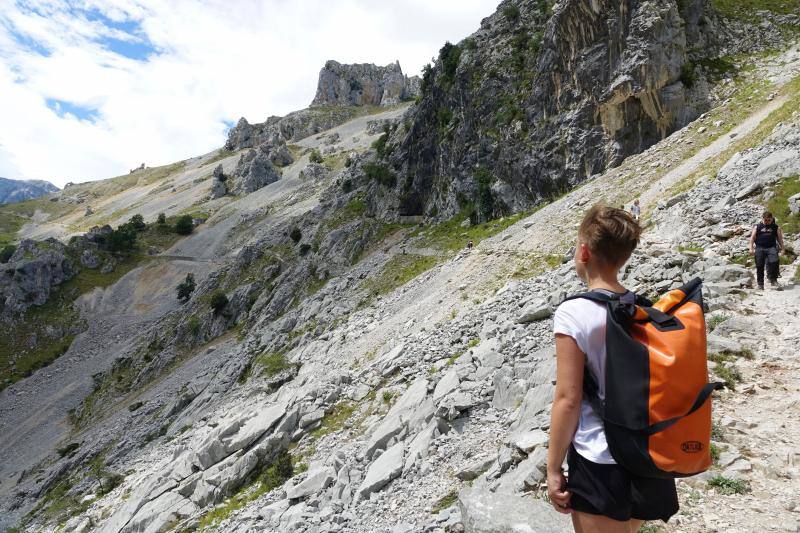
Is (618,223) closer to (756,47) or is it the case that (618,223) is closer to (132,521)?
(132,521)

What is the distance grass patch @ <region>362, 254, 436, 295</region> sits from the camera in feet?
128

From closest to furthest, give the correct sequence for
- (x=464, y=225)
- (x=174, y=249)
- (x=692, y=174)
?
(x=692, y=174) < (x=464, y=225) < (x=174, y=249)

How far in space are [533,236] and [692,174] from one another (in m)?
10.1

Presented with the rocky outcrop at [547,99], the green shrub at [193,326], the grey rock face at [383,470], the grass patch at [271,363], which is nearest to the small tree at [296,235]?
the rocky outcrop at [547,99]

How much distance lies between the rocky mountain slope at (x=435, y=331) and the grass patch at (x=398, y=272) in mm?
289

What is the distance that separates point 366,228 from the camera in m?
59.2

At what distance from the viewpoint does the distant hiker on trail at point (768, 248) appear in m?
12.2

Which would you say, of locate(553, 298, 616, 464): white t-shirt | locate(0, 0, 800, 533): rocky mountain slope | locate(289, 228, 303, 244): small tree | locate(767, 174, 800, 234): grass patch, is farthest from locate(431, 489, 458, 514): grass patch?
locate(289, 228, 303, 244): small tree

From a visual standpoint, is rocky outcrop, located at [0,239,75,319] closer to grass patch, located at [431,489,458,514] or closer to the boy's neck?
grass patch, located at [431,489,458,514]

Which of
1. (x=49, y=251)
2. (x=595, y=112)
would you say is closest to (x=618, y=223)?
(x=595, y=112)

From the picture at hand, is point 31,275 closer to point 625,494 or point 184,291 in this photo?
point 184,291

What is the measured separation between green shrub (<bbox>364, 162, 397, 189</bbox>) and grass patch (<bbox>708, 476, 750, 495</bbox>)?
61.1m

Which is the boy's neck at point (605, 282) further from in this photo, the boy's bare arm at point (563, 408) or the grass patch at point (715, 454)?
the grass patch at point (715, 454)

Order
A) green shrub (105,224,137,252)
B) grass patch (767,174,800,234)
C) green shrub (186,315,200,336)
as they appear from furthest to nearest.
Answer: green shrub (105,224,137,252), green shrub (186,315,200,336), grass patch (767,174,800,234)
